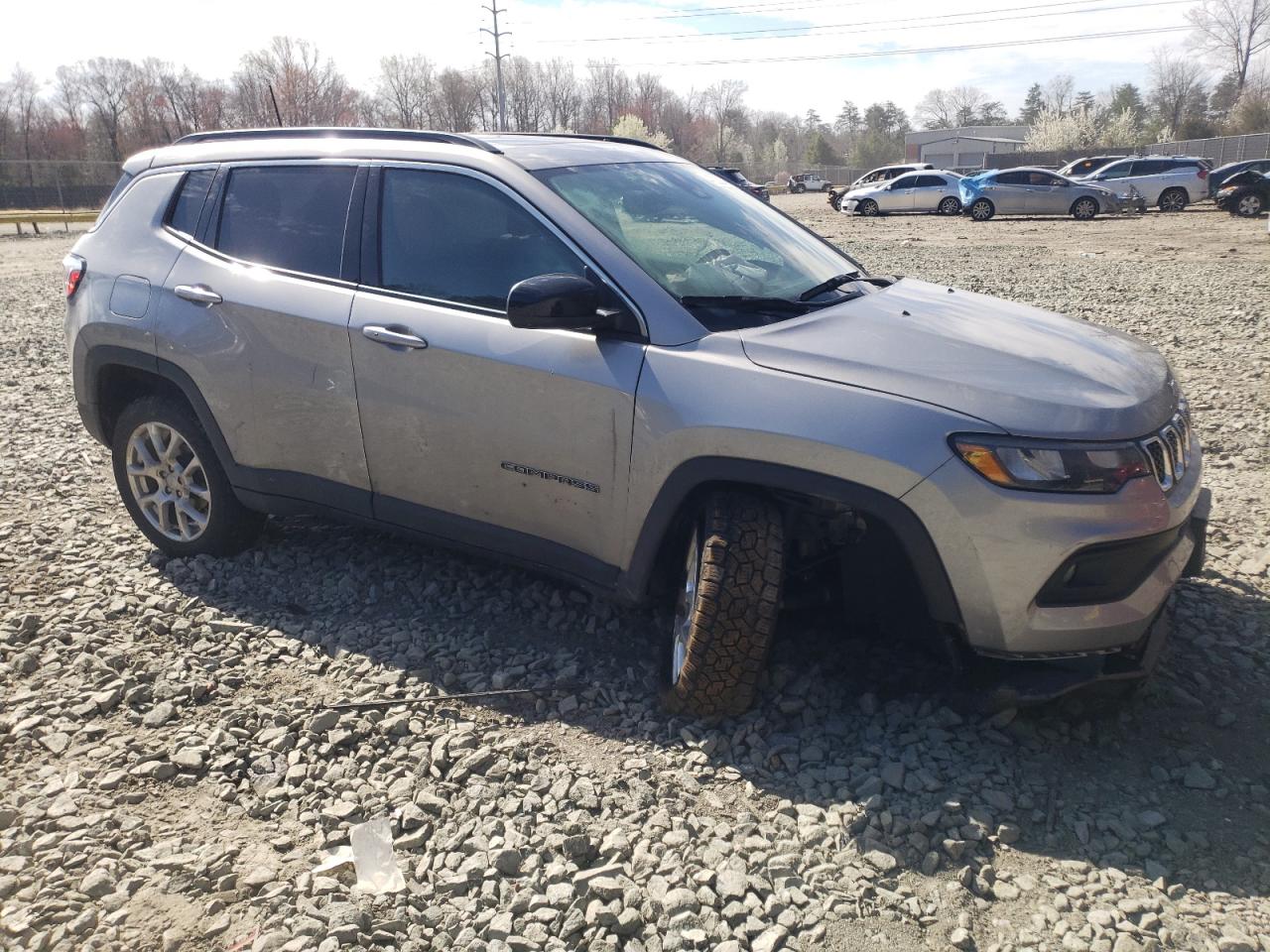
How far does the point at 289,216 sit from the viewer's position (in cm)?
399

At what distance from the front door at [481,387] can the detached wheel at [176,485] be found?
0.99 meters

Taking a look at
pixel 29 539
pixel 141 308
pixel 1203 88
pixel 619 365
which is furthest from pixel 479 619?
pixel 1203 88

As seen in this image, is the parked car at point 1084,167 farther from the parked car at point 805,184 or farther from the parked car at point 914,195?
the parked car at point 805,184

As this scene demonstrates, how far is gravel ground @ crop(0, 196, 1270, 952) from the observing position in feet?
7.99

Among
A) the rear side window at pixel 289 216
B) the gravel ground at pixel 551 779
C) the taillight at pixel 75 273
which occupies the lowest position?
the gravel ground at pixel 551 779

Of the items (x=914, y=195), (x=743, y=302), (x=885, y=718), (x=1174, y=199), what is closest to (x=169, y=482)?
(x=743, y=302)

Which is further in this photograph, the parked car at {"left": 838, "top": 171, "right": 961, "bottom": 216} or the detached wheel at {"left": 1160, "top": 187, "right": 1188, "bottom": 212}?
the parked car at {"left": 838, "top": 171, "right": 961, "bottom": 216}

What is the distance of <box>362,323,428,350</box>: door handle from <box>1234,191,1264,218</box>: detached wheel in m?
28.7

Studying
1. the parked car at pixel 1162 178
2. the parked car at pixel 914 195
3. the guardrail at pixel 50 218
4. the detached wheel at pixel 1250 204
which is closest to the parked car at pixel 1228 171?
the parked car at pixel 1162 178

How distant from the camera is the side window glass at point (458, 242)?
342 cm

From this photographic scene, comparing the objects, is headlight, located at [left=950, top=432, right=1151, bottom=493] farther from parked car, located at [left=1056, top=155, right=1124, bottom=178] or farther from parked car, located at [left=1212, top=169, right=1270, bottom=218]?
parked car, located at [left=1056, top=155, right=1124, bottom=178]

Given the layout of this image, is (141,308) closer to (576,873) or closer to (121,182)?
(121,182)

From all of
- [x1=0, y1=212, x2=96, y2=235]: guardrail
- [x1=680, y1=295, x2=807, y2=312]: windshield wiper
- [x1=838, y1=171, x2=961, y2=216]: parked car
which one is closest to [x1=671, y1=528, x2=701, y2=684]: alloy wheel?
[x1=680, y1=295, x2=807, y2=312]: windshield wiper

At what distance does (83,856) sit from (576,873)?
1392 millimetres
